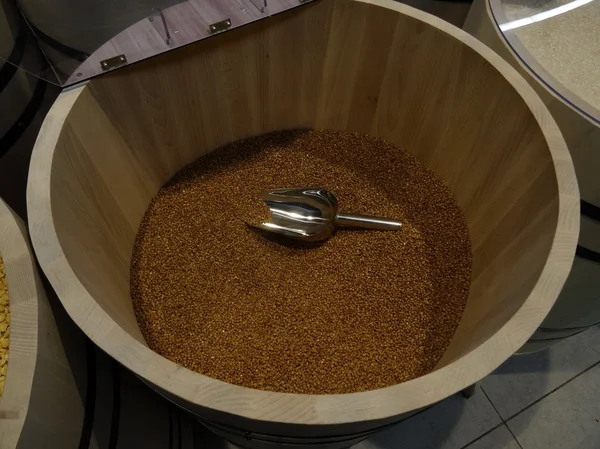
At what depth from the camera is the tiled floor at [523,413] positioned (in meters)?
1.01

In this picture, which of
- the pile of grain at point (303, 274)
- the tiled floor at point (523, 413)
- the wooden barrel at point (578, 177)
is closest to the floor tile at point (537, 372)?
the tiled floor at point (523, 413)

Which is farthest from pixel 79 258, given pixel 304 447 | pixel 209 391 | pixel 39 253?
pixel 304 447

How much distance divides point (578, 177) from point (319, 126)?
485 millimetres

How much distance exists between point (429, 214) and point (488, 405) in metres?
0.49

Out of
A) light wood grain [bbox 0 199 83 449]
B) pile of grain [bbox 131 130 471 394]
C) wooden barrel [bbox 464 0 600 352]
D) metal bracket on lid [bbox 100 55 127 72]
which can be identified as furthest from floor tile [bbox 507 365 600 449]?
metal bracket on lid [bbox 100 55 127 72]

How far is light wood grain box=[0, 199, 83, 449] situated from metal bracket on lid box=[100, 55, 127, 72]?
27 centimetres

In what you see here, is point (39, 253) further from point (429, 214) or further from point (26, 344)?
point (429, 214)

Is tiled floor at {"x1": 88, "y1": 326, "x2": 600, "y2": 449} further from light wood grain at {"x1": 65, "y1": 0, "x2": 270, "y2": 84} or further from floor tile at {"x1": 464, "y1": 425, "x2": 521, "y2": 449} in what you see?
light wood grain at {"x1": 65, "y1": 0, "x2": 270, "y2": 84}

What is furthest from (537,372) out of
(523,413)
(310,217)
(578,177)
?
(310,217)

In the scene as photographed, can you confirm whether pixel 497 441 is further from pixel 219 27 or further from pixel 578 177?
pixel 219 27

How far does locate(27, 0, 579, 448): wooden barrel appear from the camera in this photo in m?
0.47

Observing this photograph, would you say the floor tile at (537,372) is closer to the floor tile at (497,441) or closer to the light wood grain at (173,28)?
the floor tile at (497,441)

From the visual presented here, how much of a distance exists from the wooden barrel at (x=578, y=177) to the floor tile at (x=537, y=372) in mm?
184

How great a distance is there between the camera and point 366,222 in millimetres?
855
